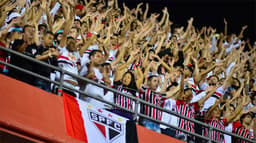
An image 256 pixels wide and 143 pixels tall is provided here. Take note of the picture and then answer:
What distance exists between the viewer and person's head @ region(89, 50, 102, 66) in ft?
35.8

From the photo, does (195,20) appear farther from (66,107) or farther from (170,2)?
(66,107)

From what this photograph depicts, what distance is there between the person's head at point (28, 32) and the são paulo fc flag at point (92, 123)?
3.45 ft

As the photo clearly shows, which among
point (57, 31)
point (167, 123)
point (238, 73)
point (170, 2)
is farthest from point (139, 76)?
point (170, 2)

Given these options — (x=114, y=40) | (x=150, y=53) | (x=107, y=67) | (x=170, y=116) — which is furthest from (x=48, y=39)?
(x=150, y=53)

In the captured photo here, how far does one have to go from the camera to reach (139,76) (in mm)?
11578

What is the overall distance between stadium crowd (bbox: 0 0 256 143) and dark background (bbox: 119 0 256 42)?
4.58 meters

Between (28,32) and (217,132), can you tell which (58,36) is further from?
(217,132)

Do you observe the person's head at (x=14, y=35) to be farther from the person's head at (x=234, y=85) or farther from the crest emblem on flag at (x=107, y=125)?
the person's head at (x=234, y=85)

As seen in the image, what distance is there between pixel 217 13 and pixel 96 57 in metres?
12.0

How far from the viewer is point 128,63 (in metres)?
11.8

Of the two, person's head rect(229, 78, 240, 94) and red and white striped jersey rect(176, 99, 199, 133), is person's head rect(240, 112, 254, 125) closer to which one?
red and white striped jersey rect(176, 99, 199, 133)

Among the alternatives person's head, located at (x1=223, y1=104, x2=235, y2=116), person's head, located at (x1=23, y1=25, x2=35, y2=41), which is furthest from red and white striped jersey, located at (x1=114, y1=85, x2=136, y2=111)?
person's head, located at (x1=223, y1=104, x2=235, y2=116)

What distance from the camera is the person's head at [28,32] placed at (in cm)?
986

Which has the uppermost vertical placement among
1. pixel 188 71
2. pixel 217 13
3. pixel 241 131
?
pixel 217 13
